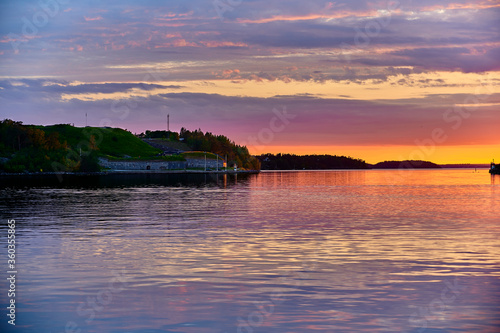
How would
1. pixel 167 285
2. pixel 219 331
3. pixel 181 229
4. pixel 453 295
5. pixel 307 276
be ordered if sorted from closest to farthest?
pixel 219 331 → pixel 453 295 → pixel 167 285 → pixel 307 276 → pixel 181 229

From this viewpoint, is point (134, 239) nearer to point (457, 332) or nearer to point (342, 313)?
point (342, 313)

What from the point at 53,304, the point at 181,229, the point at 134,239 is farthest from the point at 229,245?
the point at 53,304

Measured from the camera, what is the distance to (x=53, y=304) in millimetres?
19812

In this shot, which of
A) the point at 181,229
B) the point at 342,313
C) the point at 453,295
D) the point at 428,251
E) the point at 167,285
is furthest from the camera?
the point at 181,229

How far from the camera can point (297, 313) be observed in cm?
1856

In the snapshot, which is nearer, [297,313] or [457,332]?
[457,332]

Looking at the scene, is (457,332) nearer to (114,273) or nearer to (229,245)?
(114,273)

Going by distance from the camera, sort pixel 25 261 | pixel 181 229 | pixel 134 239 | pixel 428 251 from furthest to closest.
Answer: pixel 181 229 < pixel 134 239 < pixel 428 251 < pixel 25 261

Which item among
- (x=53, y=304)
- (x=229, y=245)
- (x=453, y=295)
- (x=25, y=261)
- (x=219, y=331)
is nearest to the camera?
(x=219, y=331)

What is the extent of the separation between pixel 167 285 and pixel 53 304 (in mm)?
4591

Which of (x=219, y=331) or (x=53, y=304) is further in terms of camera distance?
(x=53, y=304)

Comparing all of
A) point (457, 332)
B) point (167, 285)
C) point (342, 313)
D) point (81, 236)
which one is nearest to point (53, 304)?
point (167, 285)

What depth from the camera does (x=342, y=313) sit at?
60.7 ft

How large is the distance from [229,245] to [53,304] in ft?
51.0
